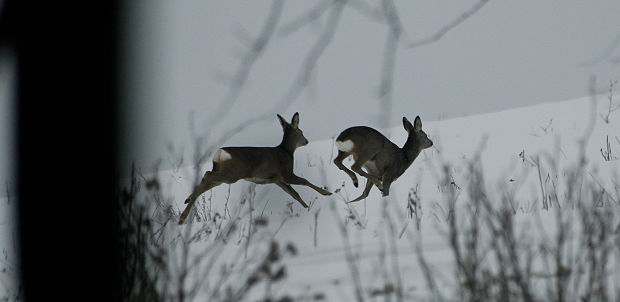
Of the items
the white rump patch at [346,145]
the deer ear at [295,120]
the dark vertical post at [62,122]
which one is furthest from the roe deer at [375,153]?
the dark vertical post at [62,122]

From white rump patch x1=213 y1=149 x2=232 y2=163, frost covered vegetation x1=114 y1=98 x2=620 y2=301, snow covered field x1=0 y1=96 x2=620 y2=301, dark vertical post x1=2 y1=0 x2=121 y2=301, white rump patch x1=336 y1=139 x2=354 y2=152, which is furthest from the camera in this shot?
white rump patch x1=336 y1=139 x2=354 y2=152

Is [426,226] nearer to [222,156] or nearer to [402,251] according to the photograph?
[402,251]

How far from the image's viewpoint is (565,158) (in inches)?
435

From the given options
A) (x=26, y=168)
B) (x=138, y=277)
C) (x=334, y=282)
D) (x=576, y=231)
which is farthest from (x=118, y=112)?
(x=576, y=231)

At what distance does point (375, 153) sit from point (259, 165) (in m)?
1.81

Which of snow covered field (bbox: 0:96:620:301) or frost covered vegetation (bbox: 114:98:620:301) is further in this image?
snow covered field (bbox: 0:96:620:301)

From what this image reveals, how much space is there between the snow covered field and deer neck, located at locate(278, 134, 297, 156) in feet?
2.06

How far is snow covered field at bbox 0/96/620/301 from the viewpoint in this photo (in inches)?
90.2

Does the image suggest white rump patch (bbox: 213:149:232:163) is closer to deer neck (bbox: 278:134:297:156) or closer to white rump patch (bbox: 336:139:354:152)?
deer neck (bbox: 278:134:297:156)

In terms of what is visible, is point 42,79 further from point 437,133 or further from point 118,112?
point 437,133

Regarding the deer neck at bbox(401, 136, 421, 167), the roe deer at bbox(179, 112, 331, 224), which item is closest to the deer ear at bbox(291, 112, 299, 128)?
the roe deer at bbox(179, 112, 331, 224)

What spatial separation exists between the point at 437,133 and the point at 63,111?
1489 cm

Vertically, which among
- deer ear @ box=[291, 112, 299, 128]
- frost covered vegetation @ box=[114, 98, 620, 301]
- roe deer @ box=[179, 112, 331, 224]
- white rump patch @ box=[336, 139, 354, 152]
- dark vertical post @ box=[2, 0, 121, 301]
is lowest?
frost covered vegetation @ box=[114, 98, 620, 301]

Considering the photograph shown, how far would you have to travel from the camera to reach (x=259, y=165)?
8141mm
